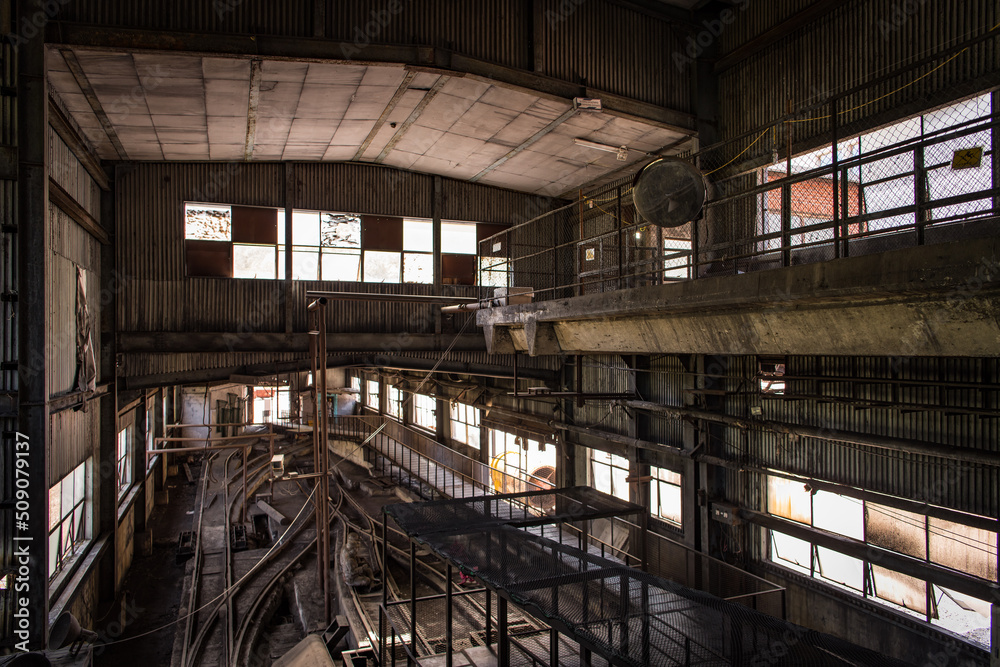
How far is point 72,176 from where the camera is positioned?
11.0 metres

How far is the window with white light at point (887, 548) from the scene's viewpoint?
7789mm

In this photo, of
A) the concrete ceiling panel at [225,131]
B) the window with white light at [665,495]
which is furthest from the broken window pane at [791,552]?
the concrete ceiling panel at [225,131]

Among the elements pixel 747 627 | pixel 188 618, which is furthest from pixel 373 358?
pixel 747 627

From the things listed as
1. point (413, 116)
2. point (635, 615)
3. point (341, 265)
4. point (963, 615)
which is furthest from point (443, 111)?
point (963, 615)

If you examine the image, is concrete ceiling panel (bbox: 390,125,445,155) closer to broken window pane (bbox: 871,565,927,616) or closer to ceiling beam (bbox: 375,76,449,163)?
ceiling beam (bbox: 375,76,449,163)

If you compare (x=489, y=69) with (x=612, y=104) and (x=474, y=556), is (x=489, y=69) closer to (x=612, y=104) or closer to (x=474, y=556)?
(x=612, y=104)

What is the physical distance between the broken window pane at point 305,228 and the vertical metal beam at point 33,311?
6.54 metres

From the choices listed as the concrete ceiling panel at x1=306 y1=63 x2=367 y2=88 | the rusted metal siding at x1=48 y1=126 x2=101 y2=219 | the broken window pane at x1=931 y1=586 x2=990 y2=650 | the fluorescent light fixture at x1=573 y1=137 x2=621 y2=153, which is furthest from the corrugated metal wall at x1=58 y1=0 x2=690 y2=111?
the broken window pane at x1=931 y1=586 x2=990 y2=650

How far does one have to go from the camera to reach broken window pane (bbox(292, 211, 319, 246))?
15.2 metres

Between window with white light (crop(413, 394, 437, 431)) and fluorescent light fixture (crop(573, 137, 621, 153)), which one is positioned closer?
fluorescent light fixture (crop(573, 137, 621, 153))

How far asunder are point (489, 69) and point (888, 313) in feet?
27.4

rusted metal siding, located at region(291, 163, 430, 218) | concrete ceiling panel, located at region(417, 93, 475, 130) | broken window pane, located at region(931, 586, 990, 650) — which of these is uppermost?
concrete ceiling panel, located at region(417, 93, 475, 130)

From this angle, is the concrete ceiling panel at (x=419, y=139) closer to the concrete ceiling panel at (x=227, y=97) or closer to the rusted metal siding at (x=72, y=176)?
the concrete ceiling panel at (x=227, y=97)
